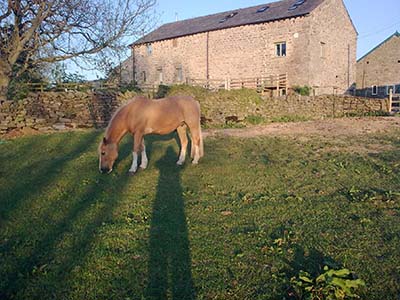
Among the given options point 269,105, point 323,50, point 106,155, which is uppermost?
point 323,50

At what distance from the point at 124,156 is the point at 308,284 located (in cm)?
695

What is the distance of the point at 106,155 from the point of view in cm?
689

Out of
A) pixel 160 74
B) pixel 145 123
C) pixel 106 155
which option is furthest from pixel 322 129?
pixel 160 74

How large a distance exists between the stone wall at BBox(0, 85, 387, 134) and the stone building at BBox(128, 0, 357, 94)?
619 centimetres

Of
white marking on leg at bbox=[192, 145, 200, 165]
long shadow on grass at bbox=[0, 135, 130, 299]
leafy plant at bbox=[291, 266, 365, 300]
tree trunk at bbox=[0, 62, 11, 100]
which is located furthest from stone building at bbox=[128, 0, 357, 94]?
leafy plant at bbox=[291, 266, 365, 300]

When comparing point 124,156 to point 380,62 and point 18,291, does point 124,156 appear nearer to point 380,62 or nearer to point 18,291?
point 18,291

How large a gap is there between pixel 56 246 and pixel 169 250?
3.98 ft

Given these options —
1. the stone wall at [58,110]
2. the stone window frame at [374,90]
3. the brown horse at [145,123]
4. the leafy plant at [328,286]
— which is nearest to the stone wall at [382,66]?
the stone window frame at [374,90]

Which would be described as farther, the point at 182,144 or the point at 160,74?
the point at 160,74

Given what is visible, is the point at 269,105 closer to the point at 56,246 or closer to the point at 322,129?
the point at 322,129

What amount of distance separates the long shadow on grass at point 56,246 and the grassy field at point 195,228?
1 cm

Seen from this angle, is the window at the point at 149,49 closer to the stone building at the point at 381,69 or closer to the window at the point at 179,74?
the window at the point at 179,74

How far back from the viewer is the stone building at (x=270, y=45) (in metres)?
27.7

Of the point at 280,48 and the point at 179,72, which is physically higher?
the point at 280,48
